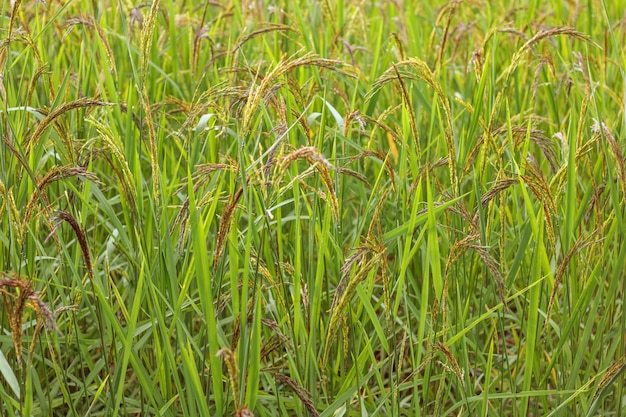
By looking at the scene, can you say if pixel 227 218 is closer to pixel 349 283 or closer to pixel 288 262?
pixel 349 283

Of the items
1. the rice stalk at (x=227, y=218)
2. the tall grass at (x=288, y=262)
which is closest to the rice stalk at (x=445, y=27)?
the tall grass at (x=288, y=262)

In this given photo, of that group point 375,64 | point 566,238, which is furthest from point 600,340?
point 375,64

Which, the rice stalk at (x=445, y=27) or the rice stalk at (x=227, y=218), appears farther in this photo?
the rice stalk at (x=445, y=27)

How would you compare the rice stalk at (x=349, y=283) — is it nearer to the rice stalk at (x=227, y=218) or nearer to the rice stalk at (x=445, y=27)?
the rice stalk at (x=227, y=218)

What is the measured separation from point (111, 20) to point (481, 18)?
1601 mm

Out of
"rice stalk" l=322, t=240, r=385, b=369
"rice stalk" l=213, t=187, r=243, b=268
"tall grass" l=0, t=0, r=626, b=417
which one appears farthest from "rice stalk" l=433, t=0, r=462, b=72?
"rice stalk" l=213, t=187, r=243, b=268

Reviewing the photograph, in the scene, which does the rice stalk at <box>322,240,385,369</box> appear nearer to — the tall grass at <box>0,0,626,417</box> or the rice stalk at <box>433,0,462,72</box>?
the tall grass at <box>0,0,626,417</box>

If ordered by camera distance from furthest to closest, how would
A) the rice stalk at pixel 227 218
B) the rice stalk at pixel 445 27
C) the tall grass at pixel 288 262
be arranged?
the rice stalk at pixel 445 27 < the tall grass at pixel 288 262 < the rice stalk at pixel 227 218

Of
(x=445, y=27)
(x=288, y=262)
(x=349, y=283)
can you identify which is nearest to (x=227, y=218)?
(x=349, y=283)

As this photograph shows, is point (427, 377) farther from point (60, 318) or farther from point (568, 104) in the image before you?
point (568, 104)

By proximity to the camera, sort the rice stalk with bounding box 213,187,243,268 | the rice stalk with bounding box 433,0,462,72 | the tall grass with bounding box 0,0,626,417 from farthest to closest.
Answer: the rice stalk with bounding box 433,0,462,72 < the tall grass with bounding box 0,0,626,417 < the rice stalk with bounding box 213,187,243,268

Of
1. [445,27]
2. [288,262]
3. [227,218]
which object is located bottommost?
[288,262]

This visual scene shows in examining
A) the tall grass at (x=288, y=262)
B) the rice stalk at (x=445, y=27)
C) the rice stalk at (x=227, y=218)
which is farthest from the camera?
the rice stalk at (x=445, y=27)

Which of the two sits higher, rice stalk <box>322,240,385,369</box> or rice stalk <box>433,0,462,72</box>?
rice stalk <box>433,0,462,72</box>
